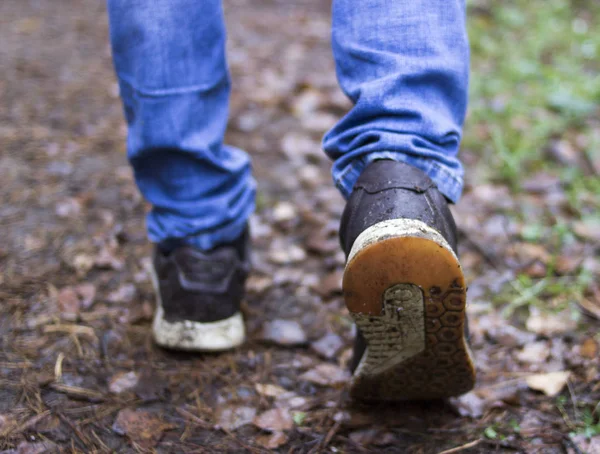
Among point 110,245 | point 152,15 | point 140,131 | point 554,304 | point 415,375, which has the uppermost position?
point 152,15

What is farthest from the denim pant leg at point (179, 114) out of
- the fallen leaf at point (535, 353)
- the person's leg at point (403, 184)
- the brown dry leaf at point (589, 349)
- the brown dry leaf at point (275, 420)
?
the brown dry leaf at point (589, 349)

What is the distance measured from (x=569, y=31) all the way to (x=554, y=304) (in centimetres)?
256

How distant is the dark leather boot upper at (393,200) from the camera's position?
0.95m

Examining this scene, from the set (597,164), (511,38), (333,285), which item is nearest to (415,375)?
(333,285)

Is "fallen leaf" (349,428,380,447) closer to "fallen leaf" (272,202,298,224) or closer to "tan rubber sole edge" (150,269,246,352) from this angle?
"tan rubber sole edge" (150,269,246,352)

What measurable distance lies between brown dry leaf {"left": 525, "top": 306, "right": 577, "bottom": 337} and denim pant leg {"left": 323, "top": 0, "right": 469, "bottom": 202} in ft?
2.01

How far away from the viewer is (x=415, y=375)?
3.51 feet

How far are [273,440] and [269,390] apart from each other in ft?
0.53

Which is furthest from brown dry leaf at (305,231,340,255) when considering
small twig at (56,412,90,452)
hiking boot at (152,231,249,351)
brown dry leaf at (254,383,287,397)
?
small twig at (56,412,90,452)

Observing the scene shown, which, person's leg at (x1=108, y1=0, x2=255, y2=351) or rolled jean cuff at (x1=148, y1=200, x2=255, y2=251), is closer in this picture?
person's leg at (x1=108, y1=0, x2=255, y2=351)

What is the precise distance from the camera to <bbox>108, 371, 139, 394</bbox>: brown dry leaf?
1280 millimetres

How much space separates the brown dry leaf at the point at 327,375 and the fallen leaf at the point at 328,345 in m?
0.05

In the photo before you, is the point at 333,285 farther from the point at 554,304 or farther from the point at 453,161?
the point at 453,161

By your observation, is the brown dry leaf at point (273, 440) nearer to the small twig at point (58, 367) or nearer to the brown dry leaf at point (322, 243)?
the small twig at point (58, 367)
